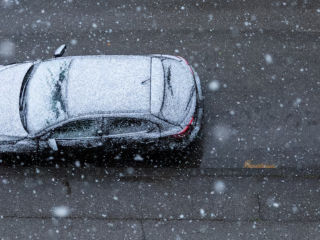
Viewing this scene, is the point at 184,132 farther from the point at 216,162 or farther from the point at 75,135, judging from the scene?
the point at 75,135

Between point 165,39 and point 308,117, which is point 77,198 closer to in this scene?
point 165,39

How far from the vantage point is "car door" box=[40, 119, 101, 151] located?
15.8 ft

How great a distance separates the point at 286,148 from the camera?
572 cm

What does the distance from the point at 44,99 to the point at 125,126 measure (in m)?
1.43

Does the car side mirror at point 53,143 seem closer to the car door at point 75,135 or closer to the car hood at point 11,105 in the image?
the car door at point 75,135

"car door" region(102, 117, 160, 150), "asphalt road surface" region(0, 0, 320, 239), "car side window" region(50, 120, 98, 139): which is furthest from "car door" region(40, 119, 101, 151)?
"asphalt road surface" region(0, 0, 320, 239)

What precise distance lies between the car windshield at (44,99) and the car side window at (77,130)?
166 mm

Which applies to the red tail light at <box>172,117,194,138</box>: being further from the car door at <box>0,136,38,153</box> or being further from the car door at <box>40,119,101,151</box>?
the car door at <box>0,136,38,153</box>

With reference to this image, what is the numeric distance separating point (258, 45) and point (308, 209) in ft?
11.6

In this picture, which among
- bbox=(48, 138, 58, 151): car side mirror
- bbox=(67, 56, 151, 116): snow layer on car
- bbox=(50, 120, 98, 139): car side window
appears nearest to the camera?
bbox=(67, 56, 151, 116): snow layer on car

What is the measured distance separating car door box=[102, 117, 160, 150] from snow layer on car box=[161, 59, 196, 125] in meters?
0.35

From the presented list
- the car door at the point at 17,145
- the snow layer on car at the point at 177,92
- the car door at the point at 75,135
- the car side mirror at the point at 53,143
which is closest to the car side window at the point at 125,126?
the car door at the point at 75,135

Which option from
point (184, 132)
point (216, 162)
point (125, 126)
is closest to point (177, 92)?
point (184, 132)

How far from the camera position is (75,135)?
4922mm
